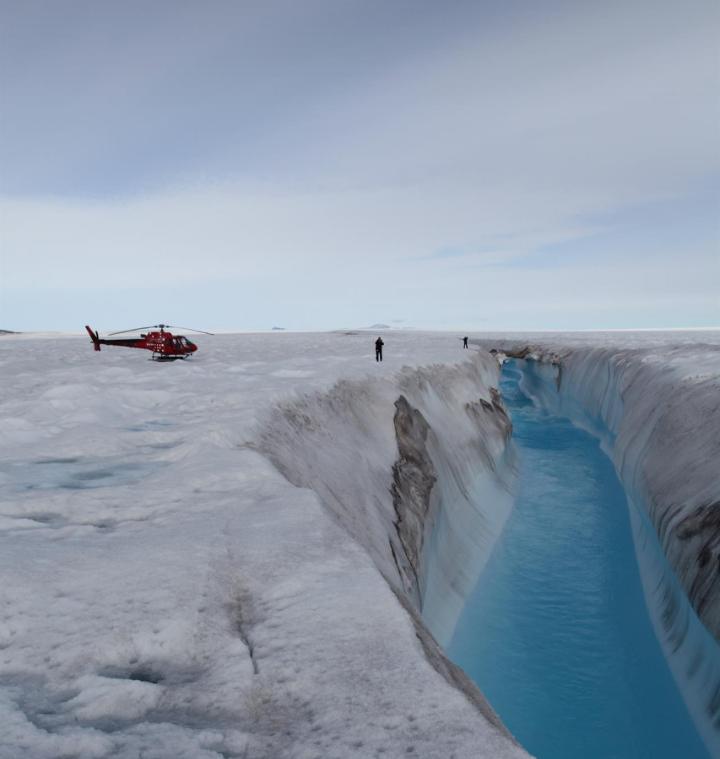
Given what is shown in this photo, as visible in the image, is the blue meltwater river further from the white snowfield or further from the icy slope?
the white snowfield

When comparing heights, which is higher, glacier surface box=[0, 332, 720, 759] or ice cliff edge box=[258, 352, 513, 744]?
glacier surface box=[0, 332, 720, 759]

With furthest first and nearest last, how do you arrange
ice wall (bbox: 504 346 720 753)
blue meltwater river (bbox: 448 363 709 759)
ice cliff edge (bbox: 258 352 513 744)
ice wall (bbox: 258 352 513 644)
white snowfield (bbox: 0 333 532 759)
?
1. ice wall (bbox: 504 346 720 753)
2. blue meltwater river (bbox: 448 363 709 759)
3. ice wall (bbox: 258 352 513 644)
4. ice cliff edge (bbox: 258 352 513 744)
5. white snowfield (bbox: 0 333 532 759)

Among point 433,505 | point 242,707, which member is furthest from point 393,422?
point 242,707

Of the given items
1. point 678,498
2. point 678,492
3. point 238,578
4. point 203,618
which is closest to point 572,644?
point 678,498

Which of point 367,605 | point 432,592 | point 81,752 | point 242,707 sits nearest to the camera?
point 81,752

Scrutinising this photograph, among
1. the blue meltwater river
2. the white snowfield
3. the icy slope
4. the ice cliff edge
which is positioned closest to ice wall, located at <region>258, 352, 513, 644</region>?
the ice cliff edge

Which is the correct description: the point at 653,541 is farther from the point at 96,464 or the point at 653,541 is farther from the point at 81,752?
the point at 81,752

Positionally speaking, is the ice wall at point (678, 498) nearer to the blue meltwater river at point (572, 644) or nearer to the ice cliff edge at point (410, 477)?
the blue meltwater river at point (572, 644)
